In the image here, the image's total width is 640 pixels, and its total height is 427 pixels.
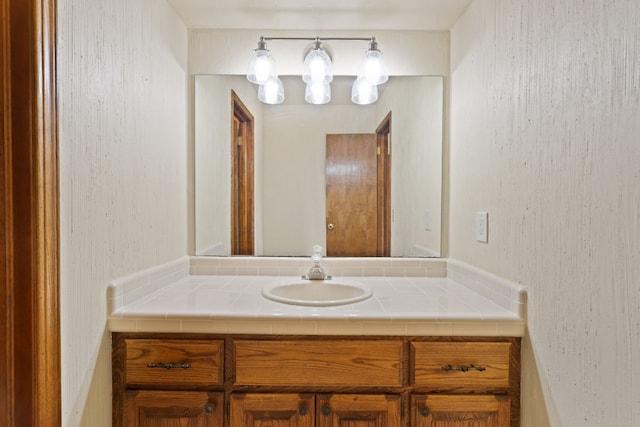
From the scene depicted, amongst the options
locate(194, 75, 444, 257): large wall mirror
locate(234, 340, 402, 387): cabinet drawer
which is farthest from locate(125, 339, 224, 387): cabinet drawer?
locate(194, 75, 444, 257): large wall mirror

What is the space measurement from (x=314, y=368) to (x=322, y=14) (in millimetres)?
1467

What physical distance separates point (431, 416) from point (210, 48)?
1806 mm

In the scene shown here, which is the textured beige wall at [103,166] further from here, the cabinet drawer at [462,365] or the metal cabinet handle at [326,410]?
the cabinet drawer at [462,365]

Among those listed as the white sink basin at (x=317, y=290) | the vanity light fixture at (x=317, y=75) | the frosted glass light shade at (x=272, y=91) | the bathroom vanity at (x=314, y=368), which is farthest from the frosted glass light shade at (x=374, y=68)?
the bathroom vanity at (x=314, y=368)

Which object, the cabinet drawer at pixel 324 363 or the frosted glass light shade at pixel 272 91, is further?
the frosted glass light shade at pixel 272 91

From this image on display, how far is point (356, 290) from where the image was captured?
1.45 meters

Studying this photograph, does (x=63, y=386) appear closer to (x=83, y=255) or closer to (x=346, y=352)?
(x=83, y=255)

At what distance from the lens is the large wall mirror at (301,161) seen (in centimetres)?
169

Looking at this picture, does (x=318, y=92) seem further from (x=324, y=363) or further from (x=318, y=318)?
(x=324, y=363)

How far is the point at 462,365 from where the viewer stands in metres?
1.08

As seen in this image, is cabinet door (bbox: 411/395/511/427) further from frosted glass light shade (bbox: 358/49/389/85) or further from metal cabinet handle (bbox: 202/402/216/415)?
frosted glass light shade (bbox: 358/49/389/85)

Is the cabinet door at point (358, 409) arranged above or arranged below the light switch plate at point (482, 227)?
below

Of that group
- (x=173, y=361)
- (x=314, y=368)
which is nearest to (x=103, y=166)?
(x=173, y=361)

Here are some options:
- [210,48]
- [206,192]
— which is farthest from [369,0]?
[206,192]
